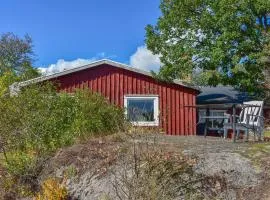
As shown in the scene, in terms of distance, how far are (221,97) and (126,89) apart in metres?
6.30

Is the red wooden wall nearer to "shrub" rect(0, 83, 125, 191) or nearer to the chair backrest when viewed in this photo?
the chair backrest

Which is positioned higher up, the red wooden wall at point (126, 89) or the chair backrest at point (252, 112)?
the red wooden wall at point (126, 89)

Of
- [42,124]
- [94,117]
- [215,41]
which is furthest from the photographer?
[215,41]

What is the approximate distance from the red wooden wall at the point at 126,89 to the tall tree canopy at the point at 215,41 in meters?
1.04

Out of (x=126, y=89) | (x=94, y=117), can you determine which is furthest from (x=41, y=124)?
(x=126, y=89)

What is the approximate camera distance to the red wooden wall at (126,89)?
65.6 ft

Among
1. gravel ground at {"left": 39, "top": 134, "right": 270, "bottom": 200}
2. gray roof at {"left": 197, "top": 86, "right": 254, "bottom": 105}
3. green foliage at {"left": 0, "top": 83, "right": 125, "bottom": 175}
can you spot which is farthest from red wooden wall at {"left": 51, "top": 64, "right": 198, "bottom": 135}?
gravel ground at {"left": 39, "top": 134, "right": 270, "bottom": 200}

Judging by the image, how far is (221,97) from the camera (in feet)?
79.6

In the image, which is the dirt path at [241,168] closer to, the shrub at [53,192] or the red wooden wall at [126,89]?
the shrub at [53,192]

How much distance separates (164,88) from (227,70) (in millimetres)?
3527

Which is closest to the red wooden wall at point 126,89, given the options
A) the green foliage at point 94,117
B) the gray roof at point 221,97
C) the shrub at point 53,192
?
the gray roof at point 221,97

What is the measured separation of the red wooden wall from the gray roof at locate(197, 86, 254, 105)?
3237mm

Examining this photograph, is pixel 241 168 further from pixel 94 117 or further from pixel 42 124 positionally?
pixel 42 124

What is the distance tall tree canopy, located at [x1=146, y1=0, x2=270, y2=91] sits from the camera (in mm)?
21438
